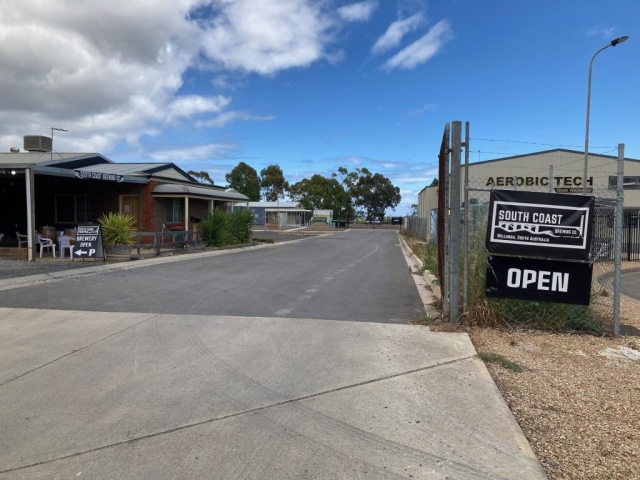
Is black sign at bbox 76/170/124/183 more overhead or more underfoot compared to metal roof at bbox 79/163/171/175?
more underfoot

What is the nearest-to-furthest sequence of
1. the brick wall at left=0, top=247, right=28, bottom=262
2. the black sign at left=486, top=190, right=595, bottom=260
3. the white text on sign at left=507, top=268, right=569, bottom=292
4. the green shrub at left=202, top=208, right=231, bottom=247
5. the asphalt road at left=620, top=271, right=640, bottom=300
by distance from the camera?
the black sign at left=486, top=190, right=595, bottom=260 < the white text on sign at left=507, top=268, right=569, bottom=292 < the asphalt road at left=620, top=271, right=640, bottom=300 < the brick wall at left=0, top=247, right=28, bottom=262 < the green shrub at left=202, top=208, right=231, bottom=247

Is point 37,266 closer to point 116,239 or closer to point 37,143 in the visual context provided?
point 116,239

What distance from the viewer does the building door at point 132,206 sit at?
21.7 meters

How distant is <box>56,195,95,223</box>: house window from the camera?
21.9 m

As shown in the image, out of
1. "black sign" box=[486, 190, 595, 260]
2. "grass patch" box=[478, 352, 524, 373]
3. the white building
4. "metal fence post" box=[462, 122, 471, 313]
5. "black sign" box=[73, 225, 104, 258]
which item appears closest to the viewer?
"grass patch" box=[478, 352, 524, 373]

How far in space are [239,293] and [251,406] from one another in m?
5.70

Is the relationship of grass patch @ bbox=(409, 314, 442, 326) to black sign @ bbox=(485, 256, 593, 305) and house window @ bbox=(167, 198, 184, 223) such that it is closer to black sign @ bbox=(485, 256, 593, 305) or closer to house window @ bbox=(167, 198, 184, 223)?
black sign @ bbox=(485, 256, 593, 305)

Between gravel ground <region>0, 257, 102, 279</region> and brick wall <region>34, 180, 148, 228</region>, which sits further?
brick wall <region>34, 180, 148, 228</region>

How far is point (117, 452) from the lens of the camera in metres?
3.44

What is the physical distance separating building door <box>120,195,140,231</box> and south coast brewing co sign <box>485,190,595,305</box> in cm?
1858

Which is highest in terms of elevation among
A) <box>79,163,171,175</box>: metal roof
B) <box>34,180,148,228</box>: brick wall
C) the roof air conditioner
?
the roof air conditioner

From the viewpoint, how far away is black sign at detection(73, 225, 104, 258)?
15.2 metres

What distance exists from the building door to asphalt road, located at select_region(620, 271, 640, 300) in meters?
18.8

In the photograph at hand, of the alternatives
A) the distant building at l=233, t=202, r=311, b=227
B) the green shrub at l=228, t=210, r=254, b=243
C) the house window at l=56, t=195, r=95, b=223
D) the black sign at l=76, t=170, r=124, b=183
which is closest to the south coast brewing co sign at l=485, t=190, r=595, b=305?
the black sign at l=76, t=170, r=124, b=183
